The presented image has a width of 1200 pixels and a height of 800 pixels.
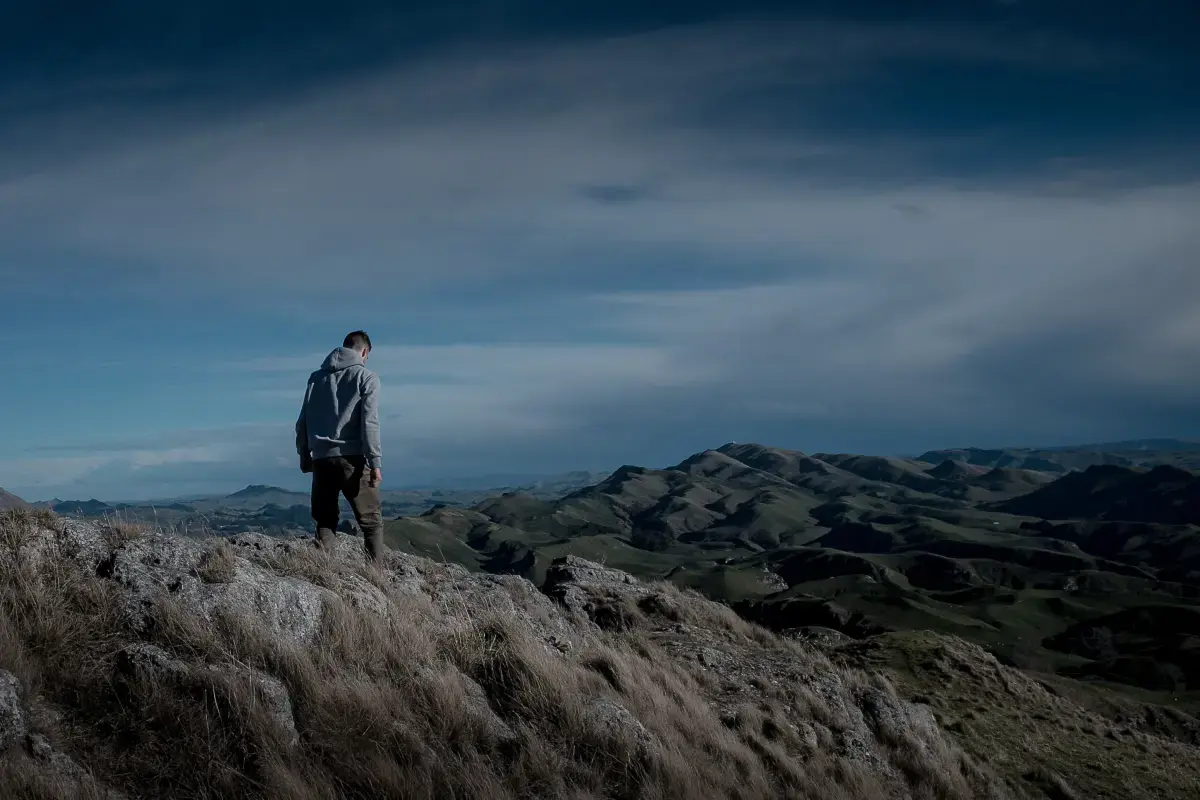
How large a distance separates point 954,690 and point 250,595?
16131 mm

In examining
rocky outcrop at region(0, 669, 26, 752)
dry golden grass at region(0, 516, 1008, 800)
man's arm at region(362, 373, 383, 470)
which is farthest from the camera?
man's arm at region(362, 373, 383, 470)

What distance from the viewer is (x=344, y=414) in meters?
11.1

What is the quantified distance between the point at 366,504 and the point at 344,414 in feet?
4.39

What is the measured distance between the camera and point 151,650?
743cm

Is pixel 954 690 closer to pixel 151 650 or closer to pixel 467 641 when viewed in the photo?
pixel 467 641

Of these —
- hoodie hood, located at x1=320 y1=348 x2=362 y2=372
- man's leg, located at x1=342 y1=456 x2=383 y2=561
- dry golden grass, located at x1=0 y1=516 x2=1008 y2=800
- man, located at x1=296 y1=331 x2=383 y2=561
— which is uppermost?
hoodie hood, located at x1=320 y1=348 x2=362 y2=372

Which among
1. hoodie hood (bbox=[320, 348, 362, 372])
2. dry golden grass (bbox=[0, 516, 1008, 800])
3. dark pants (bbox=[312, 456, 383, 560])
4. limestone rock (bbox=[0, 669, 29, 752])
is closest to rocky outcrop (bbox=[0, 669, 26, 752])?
limestone rock (bbox=[0, 669, 29, 752])

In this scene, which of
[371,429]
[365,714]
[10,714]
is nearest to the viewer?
[10,714]

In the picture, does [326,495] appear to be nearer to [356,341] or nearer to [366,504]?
[366,504]

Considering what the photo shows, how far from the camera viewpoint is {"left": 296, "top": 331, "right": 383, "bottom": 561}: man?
11062 mm

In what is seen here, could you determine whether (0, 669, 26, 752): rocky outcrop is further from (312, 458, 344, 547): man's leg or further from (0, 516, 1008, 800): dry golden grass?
(312, 458, 344, 547): man's leg

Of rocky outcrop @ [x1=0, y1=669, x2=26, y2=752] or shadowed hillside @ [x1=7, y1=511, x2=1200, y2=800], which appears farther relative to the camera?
shadowed hillside @ [x1=7, y1=511, x2=1200, y2=800]

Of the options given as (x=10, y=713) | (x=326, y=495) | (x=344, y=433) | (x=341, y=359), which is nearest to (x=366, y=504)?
(x=326, y=495)

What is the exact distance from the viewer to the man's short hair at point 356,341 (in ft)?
38.7
